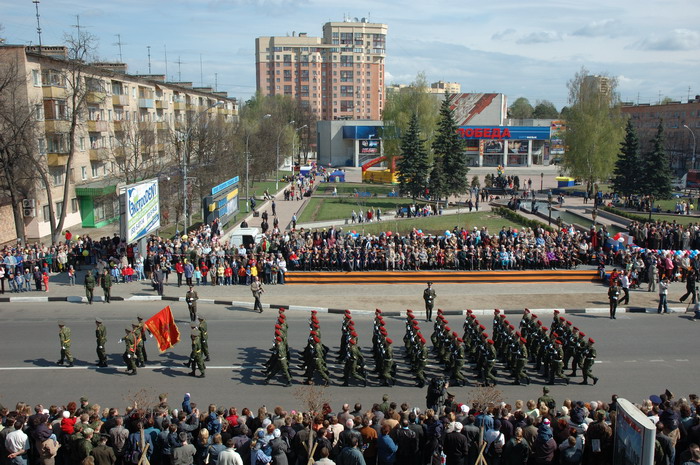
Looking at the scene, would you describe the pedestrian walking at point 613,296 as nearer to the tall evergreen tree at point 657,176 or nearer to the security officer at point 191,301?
the security officer at point 191,301

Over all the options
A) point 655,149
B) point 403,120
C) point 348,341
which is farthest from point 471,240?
point 403,120

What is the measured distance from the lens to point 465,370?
15719 mm

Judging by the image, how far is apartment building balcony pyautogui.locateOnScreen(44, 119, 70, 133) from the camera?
38.1m

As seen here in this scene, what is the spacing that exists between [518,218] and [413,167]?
48.7 ft

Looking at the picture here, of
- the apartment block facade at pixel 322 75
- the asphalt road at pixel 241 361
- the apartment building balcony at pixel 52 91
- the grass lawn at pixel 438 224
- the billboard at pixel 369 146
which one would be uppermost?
the apartment block facade at pixel 322 75

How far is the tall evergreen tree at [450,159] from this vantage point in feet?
165

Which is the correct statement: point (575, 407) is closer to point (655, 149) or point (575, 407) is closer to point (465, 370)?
point (465, 370)

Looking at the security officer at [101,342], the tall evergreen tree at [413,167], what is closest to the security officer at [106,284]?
the security officer at [101,342]

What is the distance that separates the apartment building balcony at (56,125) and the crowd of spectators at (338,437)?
104 ft

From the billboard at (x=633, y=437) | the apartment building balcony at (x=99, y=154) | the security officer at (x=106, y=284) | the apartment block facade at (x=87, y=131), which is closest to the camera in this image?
the billboard at (x=633, y=437)

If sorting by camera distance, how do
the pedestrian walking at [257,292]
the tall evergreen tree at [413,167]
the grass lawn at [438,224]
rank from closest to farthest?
the pedestrian walking at [257,292]
the grass lawn at [438,224]
the tall evergreen tree at [413,167]

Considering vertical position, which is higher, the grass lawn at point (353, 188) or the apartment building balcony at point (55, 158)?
the apartment building balcony at point (55, 158)

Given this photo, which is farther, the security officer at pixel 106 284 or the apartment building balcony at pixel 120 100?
the apartment building balcony at pixel 120 100

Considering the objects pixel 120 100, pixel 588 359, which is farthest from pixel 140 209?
pixel 120 100
